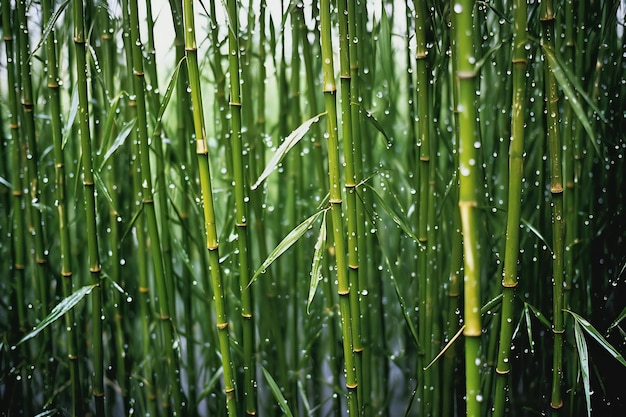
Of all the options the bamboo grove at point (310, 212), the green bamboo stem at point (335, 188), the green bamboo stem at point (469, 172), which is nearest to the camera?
the green bamboo stem at point (469, 172)

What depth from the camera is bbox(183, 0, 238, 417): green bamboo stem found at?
639mm

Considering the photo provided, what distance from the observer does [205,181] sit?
67 cm

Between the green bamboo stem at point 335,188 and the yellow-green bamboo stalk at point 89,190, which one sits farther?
the yellow-green bamboo stalk at point 89,190

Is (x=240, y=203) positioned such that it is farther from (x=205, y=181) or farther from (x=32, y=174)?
(x=32, y=174)

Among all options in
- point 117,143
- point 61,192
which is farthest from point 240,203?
point 61,192

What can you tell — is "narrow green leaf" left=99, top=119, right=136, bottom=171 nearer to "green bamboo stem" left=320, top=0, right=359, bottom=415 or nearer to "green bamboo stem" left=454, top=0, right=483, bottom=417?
"green bamboo stem" left=320, top=0, right=359, bottom=415

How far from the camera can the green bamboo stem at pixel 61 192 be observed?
80 centimetres

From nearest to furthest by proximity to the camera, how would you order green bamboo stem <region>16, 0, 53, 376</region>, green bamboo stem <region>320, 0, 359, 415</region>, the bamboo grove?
green bamboo stem <region>320, 0, 359, 415</region> < the bamboo grove < green bamboo stem <region>16, 0, 53, 376</region>

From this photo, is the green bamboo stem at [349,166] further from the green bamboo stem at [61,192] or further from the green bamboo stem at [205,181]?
the green bamboo stem at [61,192]

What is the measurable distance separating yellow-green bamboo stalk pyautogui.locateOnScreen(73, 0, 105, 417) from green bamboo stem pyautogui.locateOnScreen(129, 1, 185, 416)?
6 centimetres

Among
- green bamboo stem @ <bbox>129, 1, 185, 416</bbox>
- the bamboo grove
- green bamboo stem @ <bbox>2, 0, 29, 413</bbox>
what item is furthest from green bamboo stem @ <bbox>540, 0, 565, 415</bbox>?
green bamboo stem @ <bbox>2, 0, 29, 413</bbox>

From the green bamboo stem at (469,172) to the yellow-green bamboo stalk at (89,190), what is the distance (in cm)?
49

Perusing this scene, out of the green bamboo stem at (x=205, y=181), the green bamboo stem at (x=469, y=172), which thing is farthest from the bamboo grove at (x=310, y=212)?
the green bamboo stem at (x=469, y=172)

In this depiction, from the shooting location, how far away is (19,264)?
3.26 feet
